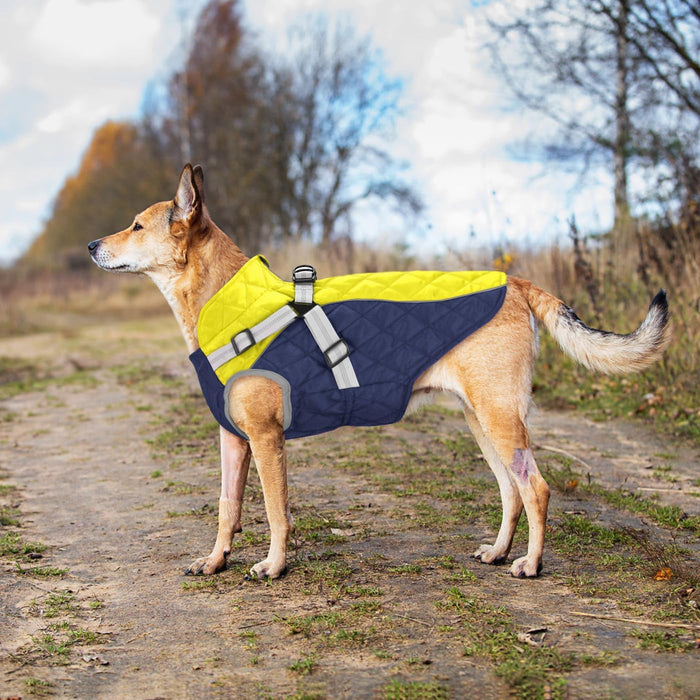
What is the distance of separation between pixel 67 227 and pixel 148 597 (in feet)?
152

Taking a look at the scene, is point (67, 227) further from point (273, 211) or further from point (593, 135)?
point (593, 135)

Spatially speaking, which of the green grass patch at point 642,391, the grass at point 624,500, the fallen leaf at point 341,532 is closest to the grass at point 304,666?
the fallen leaf at point 341,532

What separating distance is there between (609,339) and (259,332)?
1.80 metres

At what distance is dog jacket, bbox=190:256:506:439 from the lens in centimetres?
399

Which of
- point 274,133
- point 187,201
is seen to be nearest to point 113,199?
point 274,133

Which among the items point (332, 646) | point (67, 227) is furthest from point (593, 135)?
point (67, 227)

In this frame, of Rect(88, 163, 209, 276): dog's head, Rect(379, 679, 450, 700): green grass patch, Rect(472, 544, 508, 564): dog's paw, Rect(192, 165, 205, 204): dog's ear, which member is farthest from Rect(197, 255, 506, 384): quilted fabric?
Rect(379, 679, 450, 700): green grass patch

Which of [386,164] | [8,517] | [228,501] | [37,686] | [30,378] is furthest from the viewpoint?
[386,164]

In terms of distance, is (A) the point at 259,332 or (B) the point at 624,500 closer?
(A) the point at 259,332

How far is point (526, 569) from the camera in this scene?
3920 millimetres

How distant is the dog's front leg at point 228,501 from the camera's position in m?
4.12

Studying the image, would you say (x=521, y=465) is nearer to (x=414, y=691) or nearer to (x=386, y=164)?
(x=414, y=691)

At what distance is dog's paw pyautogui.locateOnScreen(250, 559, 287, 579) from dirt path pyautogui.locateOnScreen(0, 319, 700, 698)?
7 cm

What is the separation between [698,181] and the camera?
10.4m
